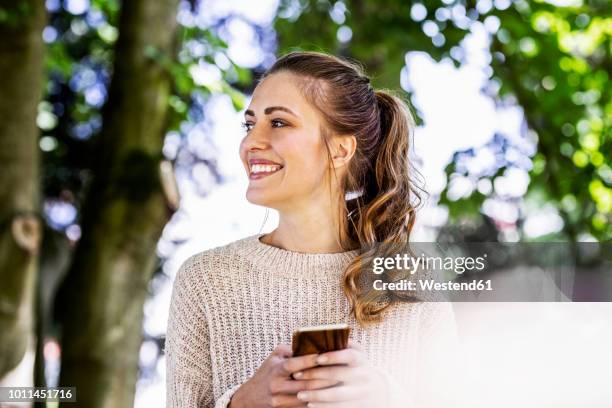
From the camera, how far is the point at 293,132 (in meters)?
1.38

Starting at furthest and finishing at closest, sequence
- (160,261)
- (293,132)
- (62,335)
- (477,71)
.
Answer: (160,261), (477,71), (62,335), (293,132)

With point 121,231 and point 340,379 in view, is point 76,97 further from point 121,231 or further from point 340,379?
point 340,379

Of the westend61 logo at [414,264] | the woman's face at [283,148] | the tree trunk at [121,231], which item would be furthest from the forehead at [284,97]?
the tree trunk at [121,231]

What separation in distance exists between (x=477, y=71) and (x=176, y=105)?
108cm

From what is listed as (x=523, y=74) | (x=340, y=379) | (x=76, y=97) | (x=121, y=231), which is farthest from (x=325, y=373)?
(x=76, y=97)

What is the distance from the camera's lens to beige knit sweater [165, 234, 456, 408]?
139cm

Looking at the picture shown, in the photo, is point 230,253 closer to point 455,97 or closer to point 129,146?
point 129,146

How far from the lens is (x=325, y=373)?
1.19m

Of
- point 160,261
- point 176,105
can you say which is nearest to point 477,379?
point 176,105

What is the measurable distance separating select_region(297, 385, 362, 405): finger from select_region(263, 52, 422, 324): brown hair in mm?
200

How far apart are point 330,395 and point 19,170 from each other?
193 cm

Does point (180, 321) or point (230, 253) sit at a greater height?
point (230, 253)

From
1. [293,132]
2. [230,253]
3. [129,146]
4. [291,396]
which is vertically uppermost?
[129,146]

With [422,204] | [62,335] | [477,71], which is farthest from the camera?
[477,71]
